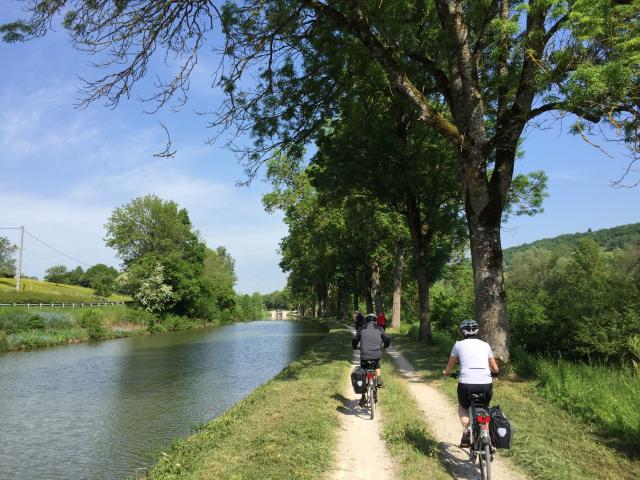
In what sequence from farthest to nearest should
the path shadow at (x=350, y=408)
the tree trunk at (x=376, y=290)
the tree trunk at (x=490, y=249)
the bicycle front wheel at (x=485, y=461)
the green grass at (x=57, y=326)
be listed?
the tree trunk at (x=376, y=290) < the green grass at (x=57, y=326) < the tree trunk at (x=490, y=249) < the path shadow at (x=350, y=408) < the bicycle front wheel at (x=485, y=461)

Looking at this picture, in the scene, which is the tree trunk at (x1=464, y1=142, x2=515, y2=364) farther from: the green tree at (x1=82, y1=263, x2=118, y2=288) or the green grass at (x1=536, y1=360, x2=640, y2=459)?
the green tree at (x1=82, y1=263, x2=118, y2=288)

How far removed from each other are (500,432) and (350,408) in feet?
14.6

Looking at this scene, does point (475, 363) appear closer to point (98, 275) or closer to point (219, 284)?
point (219, 284)

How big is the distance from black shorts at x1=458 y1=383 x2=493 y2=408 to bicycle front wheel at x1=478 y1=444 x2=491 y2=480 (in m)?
0.64

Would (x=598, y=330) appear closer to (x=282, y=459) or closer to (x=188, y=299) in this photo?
(x=282, y=459)

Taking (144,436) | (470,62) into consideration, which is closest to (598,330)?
(470,62)

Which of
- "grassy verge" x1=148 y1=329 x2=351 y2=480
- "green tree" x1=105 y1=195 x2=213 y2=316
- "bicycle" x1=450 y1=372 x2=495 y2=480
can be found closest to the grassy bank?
"green tree" x1=105 y1=195 x2=213 y2=316

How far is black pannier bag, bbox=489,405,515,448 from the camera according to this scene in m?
5.43

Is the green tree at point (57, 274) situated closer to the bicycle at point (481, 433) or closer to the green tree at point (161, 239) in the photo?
the green tree at point (161, 239)

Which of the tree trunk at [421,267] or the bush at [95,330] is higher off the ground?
the tree trunk at [421,267]

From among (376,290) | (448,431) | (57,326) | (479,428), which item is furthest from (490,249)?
(57,326)

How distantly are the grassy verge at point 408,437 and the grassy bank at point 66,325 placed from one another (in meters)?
29.6

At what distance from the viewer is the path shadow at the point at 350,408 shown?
9031 mm

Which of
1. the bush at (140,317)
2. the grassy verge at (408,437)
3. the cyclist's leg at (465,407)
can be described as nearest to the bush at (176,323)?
the bush at (140,317)
